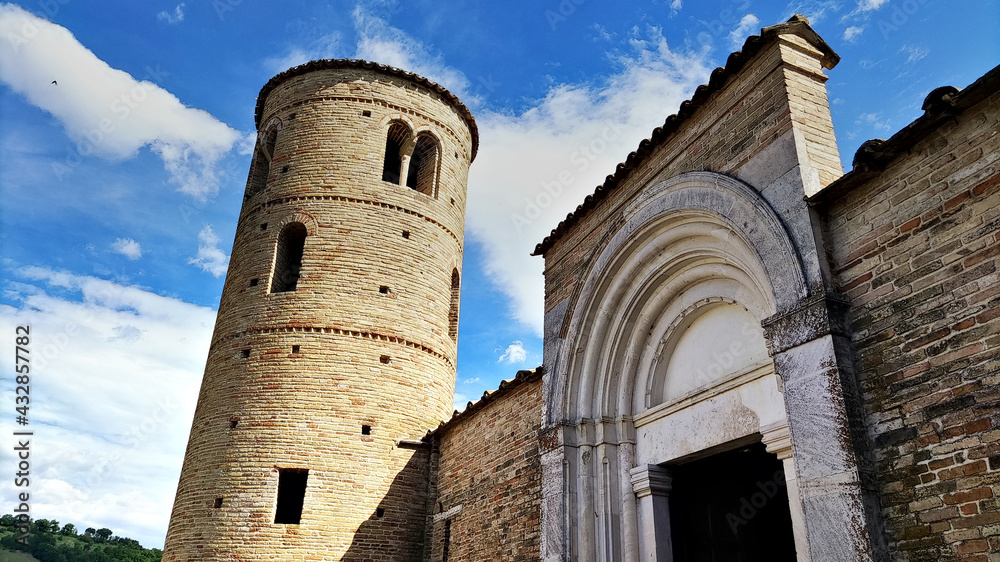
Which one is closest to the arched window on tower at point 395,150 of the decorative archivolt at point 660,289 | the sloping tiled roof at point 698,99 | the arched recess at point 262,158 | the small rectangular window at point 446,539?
the arched recess at point 262,158

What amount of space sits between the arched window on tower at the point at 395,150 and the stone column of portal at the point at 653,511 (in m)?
8.46

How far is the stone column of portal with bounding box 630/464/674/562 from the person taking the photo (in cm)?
575

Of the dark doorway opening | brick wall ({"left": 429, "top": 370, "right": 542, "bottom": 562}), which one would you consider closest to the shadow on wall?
brick wall ({"left": 429, "top": 370, "right": 542, "bottom": 562})

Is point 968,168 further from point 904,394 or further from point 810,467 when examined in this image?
point 810,467

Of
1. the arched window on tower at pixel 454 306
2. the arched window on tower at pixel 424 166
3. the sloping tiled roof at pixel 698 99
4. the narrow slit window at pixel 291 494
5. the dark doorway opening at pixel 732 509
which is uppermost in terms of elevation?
the arched window on tower at pixel 424 166

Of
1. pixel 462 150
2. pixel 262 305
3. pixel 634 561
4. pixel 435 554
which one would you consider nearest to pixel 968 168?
pixel 634 561

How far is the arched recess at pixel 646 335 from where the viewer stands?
5.25 m

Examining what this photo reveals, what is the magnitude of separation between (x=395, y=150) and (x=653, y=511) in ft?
32.3

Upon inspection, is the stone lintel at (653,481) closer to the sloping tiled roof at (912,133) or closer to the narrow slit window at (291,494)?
the sloping tiled roof at (912,133)

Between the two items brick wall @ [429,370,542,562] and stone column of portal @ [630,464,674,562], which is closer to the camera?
stone column of portal @ [630,464,674,562]

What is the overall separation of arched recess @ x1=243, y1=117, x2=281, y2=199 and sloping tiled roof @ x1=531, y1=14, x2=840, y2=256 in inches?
304

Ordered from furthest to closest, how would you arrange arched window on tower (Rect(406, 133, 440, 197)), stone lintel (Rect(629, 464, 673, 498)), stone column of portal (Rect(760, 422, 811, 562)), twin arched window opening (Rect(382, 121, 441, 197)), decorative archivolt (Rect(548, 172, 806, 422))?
arched window on tower (Rect(406, 133, 440, 197)), twin arched window opening (Rect(382, 121, 441, 197)), stone lintel (Rect(629, 464, 673, 498)), decorative archivolt (Rect(548, 172, 806, 422)), stone column of portal (Rect(760, 422, 811, 562))

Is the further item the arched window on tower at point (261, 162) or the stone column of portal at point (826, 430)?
the arched window on tower at point (261, 162)

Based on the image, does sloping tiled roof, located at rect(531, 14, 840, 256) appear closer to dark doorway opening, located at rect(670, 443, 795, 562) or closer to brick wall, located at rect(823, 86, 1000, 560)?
brick wall, located at rect(823, 86, 1000, 560)
